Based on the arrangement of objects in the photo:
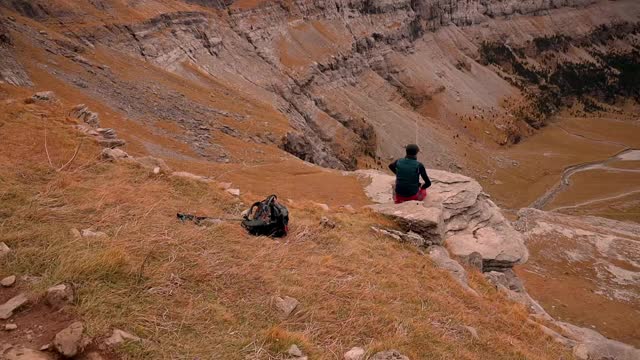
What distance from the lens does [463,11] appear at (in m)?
147

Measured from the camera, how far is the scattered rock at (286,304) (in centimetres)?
800

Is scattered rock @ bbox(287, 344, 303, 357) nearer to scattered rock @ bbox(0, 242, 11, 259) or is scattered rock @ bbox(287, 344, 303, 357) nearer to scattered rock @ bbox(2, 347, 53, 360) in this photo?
scattered rock @ bbox(2, 347, 53, 360)

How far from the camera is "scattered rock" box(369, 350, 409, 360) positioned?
739 centimetres

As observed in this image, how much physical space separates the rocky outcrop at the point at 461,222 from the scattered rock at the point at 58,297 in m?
11.6

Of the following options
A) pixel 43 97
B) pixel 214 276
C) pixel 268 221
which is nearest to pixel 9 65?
pixel 43 97

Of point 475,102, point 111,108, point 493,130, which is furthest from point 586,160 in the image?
point 111,108

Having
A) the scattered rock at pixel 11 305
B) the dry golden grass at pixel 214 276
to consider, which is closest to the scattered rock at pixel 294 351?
the dry golden grass at pixel 214 276

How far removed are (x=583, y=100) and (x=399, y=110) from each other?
90.3 metres

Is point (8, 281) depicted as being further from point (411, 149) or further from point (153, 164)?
point (411, 149)

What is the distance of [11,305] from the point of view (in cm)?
606

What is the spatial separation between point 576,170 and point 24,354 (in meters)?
107

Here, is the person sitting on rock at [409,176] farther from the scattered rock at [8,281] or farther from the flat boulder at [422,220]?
the scattered rock at [8,281]

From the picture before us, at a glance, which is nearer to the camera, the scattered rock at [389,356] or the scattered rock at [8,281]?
the scattered rock at [8,281]

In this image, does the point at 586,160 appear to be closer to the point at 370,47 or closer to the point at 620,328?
the point at 370,47
